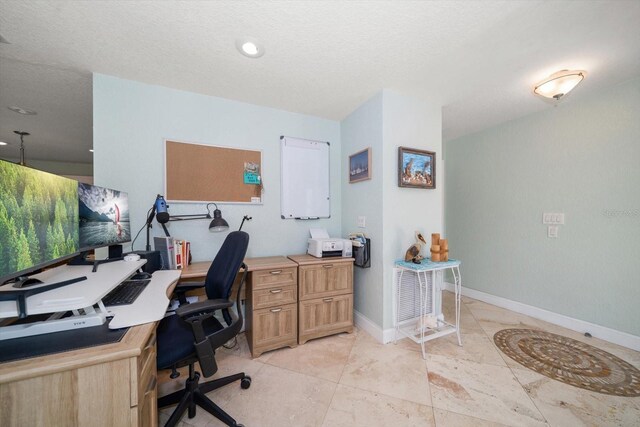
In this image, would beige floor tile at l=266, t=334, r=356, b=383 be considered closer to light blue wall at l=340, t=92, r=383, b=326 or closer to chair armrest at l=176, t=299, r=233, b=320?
light blue wall at l=340, t=92, r=383, b=326

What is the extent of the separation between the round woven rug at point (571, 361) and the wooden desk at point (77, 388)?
270cm

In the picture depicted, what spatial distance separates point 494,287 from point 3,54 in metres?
5.58

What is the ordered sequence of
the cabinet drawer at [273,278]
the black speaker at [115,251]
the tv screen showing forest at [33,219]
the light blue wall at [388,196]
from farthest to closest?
the light blue wall at [388,196], the cabinet drawer at [273,278], the black speaker at [115,251], the tv screen showing forest at [33,219]

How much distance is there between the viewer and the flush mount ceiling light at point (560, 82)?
1.90m

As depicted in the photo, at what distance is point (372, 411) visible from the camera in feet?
4.75

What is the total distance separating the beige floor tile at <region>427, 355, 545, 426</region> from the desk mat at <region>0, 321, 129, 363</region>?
6.21 ft

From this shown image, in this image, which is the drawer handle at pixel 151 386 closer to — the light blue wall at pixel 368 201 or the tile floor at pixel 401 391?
the tile floor at pixel 401 391

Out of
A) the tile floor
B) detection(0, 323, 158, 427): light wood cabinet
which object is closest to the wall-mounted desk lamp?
the tile floor

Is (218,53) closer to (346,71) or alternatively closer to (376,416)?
(346,71)

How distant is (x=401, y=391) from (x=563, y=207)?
2.72m

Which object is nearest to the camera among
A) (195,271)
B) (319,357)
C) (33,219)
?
(33,219)

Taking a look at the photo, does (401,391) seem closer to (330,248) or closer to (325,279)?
(325,279)

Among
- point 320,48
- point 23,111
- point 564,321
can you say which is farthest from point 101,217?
point 564,321

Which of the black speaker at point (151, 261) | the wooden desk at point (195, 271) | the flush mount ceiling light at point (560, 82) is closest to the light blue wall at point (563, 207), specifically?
the flush mount ceiling light at point (560, 82)
